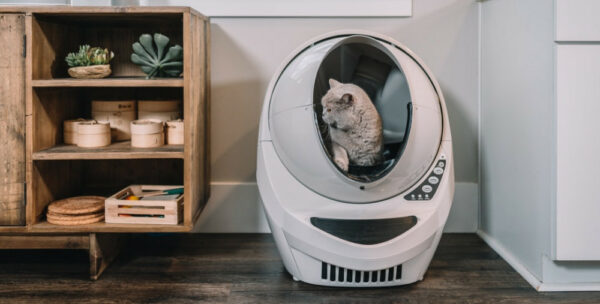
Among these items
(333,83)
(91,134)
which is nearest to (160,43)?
(91,134)

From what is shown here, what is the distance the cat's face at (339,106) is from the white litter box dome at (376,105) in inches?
1.4

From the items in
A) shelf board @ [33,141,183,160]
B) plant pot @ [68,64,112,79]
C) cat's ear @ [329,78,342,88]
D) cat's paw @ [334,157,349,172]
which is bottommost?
cat's paw @ [334,157,349,172]

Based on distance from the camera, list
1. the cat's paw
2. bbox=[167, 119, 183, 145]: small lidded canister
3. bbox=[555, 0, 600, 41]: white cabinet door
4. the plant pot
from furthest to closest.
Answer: bbox=[167, 119, 183, 145]: small lidded canister < the plant pot < the cat's paw < bbox=[555, 0, 600, 41]: white cabinet door

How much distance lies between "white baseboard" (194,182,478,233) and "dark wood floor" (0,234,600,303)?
14 centimetres

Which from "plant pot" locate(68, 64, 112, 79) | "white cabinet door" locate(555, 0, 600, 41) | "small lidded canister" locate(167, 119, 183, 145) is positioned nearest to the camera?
"white cabinet door" locate(555, 0, 600, 41)

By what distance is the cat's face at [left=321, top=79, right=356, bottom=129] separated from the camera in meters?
1.30

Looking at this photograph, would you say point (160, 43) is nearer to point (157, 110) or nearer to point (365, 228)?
point (157, 110)

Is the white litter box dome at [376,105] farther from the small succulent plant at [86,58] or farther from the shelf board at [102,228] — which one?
the small succulent plant at [86,58]

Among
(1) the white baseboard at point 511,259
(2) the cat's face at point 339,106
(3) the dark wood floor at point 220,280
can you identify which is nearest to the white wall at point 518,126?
(1) the white baseboard at point 511,259

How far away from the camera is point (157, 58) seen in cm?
151

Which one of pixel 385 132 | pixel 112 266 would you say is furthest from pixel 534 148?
pixel 112 266

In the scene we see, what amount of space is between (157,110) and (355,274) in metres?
0.83

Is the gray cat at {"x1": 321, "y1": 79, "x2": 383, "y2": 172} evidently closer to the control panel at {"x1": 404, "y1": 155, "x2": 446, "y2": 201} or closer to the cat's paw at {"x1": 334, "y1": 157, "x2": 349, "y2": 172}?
the cat's paw at {"x1": 334, "y1": 157, "x2": 349, "y2": 172}

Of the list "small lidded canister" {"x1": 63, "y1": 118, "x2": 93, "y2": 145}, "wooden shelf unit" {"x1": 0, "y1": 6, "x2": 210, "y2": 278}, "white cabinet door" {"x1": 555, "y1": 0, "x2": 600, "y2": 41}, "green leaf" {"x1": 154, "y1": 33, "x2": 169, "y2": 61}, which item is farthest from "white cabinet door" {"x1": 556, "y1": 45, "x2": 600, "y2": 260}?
"small lidded canister" {"x1": 63, "y1": 118, "x2": 93, "y2": 145}
